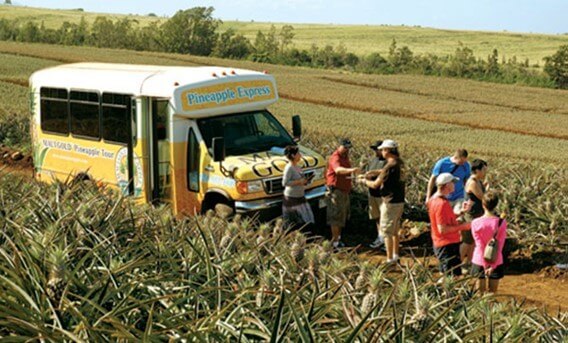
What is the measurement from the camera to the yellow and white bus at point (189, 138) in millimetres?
12070

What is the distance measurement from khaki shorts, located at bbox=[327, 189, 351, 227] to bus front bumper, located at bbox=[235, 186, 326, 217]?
32 cm

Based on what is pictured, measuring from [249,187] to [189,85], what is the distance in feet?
6.07

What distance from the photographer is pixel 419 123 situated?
31.2m

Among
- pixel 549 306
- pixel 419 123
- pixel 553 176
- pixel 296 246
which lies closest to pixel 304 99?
pixel 419 123

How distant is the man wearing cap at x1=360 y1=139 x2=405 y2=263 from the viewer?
11.0m

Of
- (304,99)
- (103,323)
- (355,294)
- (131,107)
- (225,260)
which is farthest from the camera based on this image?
(304,99)

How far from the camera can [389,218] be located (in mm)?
11172

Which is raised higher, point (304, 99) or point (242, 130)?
point (242, 130)

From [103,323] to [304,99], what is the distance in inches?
1386

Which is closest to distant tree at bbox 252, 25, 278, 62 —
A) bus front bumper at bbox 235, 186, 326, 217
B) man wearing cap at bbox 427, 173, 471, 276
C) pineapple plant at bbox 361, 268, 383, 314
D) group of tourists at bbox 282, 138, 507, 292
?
bus front bumper at bbox 235, 186, 326, 217

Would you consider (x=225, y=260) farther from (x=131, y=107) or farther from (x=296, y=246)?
(x=131, y=107)

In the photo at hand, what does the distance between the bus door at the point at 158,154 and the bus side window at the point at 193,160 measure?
0.31 m

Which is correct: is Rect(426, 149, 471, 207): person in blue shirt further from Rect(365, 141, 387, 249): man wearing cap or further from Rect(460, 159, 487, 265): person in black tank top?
Rect(365, 141, 387, 249): man wearing cap

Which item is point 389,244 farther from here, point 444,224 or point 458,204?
point 444,224
